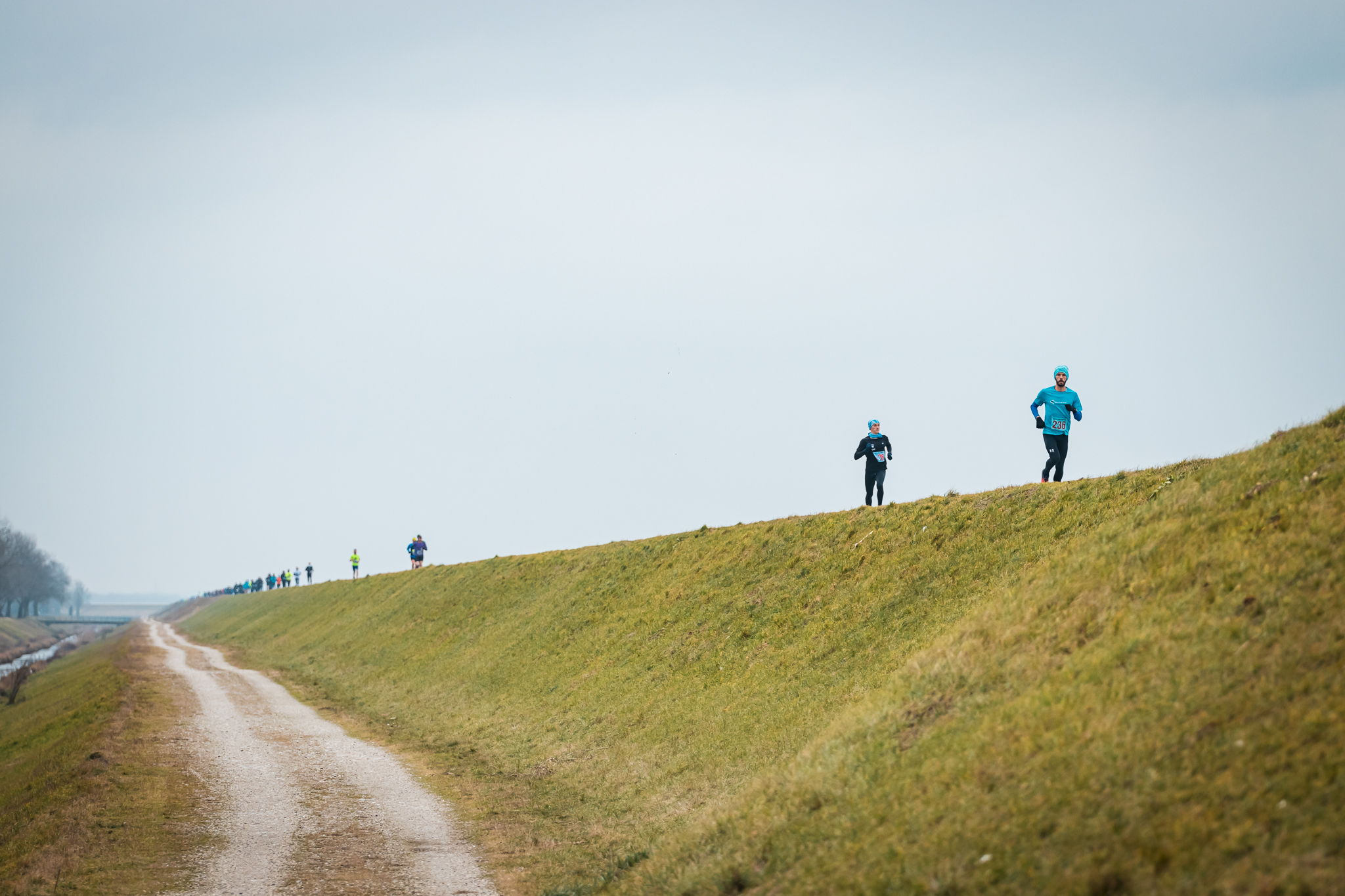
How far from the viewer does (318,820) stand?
1560 centimetres

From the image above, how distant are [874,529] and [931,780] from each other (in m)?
13.1

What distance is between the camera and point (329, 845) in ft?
46.2

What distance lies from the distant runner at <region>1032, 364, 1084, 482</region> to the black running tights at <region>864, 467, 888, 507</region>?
500cm

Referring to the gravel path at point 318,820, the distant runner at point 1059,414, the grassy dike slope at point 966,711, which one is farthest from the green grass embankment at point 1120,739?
the distant runner at point 1059,414

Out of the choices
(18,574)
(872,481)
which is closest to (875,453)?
(872,481)

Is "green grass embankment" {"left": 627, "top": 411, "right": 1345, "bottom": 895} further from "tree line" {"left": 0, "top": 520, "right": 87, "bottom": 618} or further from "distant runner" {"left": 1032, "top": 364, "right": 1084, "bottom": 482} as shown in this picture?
"tree line" {"left": 0, "top": 520, "right": 87, "bottom": 618}

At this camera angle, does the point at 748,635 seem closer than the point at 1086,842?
No

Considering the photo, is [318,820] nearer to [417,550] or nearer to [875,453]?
[875,453]

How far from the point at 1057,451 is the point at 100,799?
66.6 feet

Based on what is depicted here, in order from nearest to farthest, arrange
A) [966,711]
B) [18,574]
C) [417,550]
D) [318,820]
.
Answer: [966,711] < [318,820] < [417,550] < [18,574]

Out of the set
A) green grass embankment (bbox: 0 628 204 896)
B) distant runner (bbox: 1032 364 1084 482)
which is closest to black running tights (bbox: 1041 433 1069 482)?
distant runner (bbox: 1032 364 1084 482)

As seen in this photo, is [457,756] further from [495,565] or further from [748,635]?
[495,565]

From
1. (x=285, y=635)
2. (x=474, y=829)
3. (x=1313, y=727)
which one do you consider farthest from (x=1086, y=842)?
(x=285, y=635)

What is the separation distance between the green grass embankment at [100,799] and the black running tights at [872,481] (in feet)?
55.7
